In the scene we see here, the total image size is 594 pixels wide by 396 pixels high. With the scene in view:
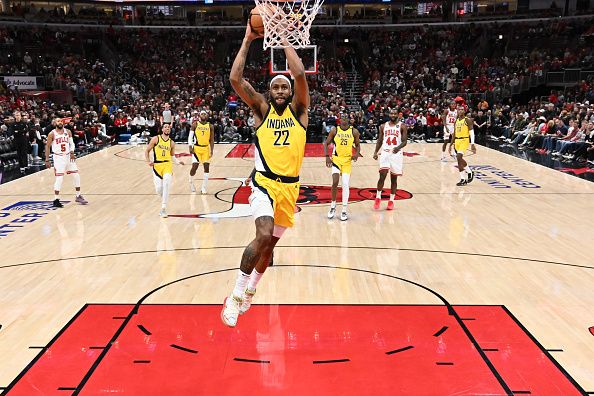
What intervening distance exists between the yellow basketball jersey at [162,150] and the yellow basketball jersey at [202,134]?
1984mm

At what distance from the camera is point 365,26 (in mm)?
35125

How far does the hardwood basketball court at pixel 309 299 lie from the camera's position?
13.7ft

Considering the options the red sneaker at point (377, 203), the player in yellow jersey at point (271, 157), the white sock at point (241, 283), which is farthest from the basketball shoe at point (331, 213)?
the white sock at point (241, 283)

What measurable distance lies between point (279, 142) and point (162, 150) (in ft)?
17.8

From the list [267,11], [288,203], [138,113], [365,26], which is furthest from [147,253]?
[365,26]

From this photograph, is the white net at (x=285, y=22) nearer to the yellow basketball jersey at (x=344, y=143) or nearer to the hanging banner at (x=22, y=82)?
the yellow basketball jersey at (x=344, y=143)

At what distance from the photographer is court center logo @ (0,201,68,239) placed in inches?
356

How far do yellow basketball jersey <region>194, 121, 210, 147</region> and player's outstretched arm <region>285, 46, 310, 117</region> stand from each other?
7076mm

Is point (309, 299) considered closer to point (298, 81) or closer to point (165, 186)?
point (298, 81)

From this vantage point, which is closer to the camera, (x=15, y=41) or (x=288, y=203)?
(x=288, y=203)

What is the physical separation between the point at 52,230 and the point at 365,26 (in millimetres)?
29559

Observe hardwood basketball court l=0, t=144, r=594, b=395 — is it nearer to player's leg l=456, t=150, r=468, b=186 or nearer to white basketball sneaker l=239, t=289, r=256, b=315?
white basketball sneaker l=239, t=289, r=256, b=315

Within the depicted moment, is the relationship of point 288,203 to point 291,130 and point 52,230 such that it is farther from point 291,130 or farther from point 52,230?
point 52,230

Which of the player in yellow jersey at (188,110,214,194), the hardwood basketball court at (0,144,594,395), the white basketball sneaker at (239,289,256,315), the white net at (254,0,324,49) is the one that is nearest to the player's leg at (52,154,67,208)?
the hardwood basketball court at (0,144,594,395)
